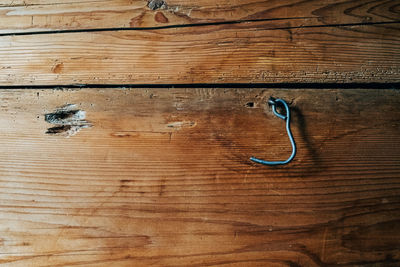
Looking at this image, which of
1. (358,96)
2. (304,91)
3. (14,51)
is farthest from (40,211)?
(358,96)

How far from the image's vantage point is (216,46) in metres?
0.71

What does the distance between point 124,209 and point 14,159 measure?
0.29 metres

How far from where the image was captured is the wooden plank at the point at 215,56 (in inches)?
27.2

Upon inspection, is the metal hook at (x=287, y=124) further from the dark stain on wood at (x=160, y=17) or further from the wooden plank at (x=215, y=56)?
the dark stain on wood at (x=160, y=17)

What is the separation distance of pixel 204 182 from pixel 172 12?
437mm

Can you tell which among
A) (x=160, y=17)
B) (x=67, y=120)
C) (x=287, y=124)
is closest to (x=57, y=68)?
(x=67, y=120)

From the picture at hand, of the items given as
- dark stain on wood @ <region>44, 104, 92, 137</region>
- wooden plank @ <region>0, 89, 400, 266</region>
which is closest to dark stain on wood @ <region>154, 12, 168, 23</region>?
wooden plank @ <region>0, 89, 400, 266</region>

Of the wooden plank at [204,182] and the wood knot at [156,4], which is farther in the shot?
the wood knot at [156,4]

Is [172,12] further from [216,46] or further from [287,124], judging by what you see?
[287,124]

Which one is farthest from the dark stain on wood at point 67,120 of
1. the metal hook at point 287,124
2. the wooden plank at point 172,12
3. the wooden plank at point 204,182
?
the metal hook at point 287,124

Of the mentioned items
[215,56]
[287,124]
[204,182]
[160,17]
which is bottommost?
[204,182]

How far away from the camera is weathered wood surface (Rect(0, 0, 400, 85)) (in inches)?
27.3

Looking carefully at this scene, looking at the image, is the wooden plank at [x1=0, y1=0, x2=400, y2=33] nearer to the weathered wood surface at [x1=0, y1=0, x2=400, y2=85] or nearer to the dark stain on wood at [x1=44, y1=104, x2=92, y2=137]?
the weathered wood surface at [x1=0, y1=0, x2=400, y2=85]

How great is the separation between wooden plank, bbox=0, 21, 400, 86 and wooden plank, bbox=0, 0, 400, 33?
0.08 feet
